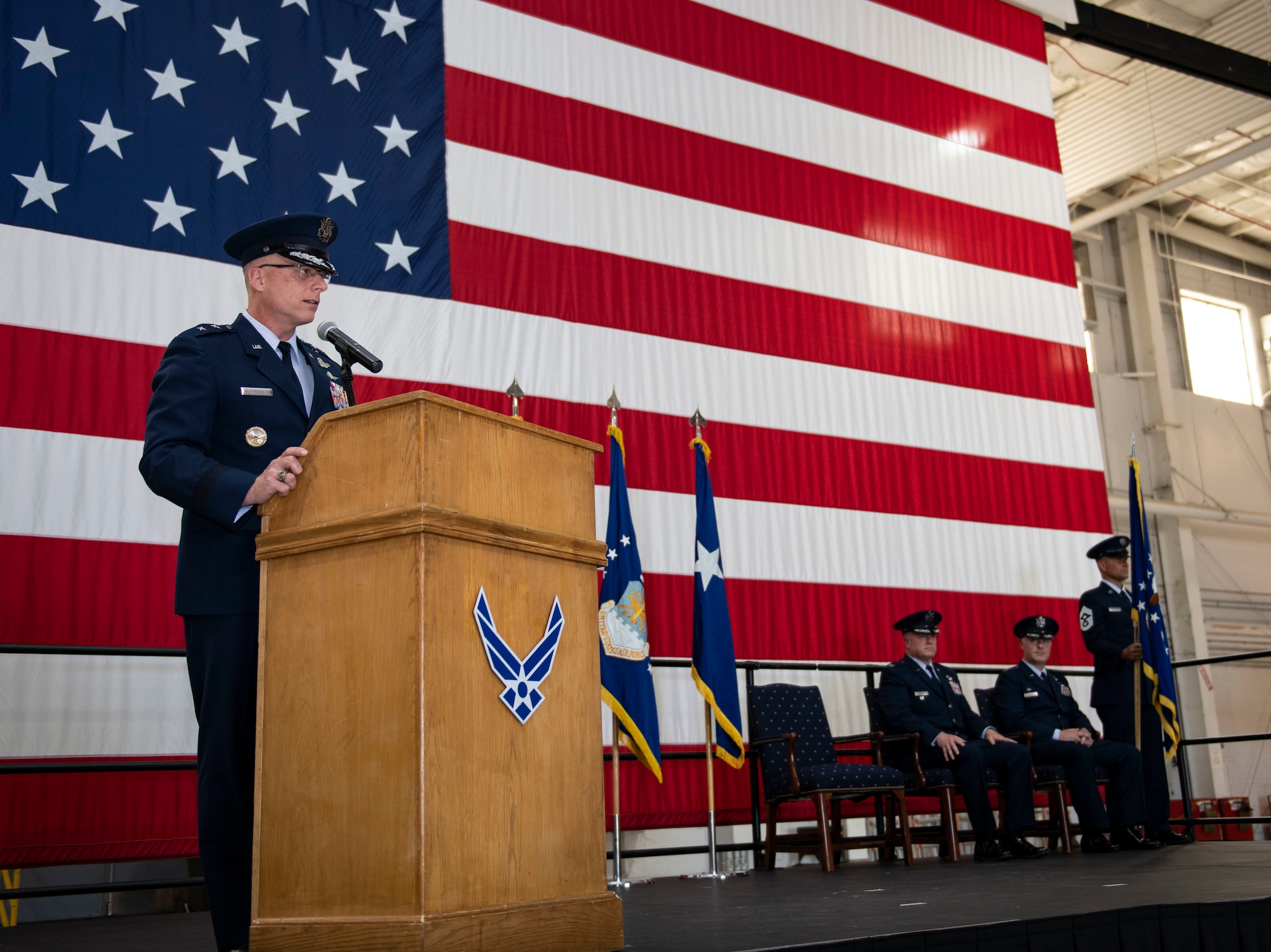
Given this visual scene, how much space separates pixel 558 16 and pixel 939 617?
3.15 m

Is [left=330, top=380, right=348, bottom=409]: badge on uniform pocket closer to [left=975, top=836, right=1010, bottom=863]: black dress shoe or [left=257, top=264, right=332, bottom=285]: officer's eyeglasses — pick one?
[left=257, top=264, right=332, bottom=285]: officer's eyeglasses

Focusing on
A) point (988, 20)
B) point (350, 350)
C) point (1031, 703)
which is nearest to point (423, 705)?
point (350, 350)

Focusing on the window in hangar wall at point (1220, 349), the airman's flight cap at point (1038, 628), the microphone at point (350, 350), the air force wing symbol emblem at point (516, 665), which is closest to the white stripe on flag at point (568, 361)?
the airman's flight cap at point (1038, 628)

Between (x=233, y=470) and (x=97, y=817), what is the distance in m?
2.58

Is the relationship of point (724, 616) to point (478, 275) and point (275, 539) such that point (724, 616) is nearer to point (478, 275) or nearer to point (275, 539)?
point (478, 275)

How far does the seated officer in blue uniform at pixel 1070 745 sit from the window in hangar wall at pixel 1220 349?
324 inches

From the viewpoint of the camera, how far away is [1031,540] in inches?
238

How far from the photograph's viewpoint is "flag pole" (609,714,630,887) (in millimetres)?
4031

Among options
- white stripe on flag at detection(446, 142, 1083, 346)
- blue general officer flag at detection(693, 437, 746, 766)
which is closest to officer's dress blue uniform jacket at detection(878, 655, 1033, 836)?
blue general officer flag at detection(693, 437, 746, 766)

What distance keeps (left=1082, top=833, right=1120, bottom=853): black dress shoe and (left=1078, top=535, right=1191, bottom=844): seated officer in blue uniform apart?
0.30 m

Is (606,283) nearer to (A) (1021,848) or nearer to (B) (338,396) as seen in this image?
(A) (1021,848)

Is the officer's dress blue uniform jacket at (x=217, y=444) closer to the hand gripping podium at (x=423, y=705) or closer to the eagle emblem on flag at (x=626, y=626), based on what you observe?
the hand gripping podium at (x=423, y=705)

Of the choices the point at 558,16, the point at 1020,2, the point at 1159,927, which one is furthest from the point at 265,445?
the point at 1020,2

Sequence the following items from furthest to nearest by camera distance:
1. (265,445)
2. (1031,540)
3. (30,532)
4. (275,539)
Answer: (1031,540)
(30,532)
(265,445)
(275,539)
